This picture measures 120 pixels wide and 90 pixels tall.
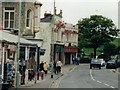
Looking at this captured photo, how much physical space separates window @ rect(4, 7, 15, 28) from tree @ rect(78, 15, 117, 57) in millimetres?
55294

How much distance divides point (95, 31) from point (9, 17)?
58.7 metres

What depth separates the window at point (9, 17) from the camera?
42312 millimetres

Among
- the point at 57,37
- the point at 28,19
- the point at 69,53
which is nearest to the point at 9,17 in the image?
the point at 28,19

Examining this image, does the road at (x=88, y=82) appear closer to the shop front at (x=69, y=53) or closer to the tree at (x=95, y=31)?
the shop front at (x=69, y=53)

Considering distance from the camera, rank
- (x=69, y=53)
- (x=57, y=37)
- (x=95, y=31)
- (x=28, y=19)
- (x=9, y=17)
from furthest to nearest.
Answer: (x=95, y=31) → (x=69, y=53) → (x=57, y=37) → (x=28, y=19) → (x=9, y=17)

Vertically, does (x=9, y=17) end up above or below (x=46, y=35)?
above

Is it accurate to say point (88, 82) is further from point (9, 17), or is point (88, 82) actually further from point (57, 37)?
point (57, 37)

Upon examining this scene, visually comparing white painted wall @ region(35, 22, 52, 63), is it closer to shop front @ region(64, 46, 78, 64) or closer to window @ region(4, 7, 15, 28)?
shop front @ region(64, 46, 78, 64)

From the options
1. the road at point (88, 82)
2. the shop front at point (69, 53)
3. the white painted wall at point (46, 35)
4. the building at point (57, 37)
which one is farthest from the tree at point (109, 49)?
the road at point (88, 82)

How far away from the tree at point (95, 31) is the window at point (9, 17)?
181 ft

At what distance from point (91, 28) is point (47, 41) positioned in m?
37.7

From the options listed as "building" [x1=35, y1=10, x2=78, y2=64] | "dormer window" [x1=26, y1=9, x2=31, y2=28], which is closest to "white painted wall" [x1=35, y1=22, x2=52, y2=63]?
"building" [x1=35, y1=10, x2=78, y2=64]

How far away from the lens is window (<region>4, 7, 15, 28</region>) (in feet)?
139

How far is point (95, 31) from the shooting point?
326ft
